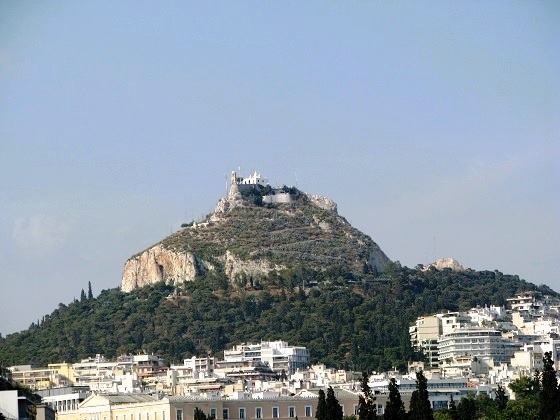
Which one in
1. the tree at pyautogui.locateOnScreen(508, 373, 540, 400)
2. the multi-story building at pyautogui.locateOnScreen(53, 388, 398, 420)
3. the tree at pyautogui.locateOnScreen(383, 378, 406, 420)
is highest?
the tree at pyautogui.locateOnScreen(508, 373, 540, 400)

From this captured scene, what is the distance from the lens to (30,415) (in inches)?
4171

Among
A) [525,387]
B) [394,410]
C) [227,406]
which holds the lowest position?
[394,410]

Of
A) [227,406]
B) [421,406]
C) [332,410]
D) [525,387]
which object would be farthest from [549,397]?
[525,387]

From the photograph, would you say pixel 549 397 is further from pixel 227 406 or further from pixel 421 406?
pixel 227 406

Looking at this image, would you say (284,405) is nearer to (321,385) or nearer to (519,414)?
(321,385)

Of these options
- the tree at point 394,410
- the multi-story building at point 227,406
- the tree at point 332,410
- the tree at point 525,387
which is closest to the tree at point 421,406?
the tree at point 394,410

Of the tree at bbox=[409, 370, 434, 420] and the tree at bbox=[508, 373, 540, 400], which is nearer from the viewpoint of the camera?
the tree at bbox=[409, 370, 434, 420]

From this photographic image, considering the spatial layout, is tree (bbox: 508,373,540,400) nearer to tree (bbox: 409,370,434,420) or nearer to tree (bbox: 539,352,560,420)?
tree (bbox: 409,370,434,420)

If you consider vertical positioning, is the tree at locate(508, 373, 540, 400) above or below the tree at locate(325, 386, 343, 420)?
above

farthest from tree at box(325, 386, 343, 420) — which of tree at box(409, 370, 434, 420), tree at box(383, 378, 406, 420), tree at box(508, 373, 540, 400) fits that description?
tree at box(508, 373, 540, 400)

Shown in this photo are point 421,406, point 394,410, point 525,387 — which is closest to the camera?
point 394,410

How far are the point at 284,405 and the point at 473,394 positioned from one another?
26661 millimetres

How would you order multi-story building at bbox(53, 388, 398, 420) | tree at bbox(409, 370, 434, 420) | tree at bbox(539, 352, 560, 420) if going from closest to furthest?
tree at bbox(539, 352, 560, 420) → tree at bbox(409, 370, 434, 420) → multi-story building at bbox(53, 388, 398, 420)

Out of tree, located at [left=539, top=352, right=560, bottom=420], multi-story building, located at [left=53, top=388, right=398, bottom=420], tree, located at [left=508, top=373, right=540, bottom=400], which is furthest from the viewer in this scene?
tree, located at [left=508, top=373, right=540, bottom=400]
